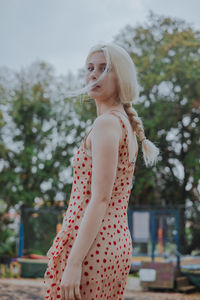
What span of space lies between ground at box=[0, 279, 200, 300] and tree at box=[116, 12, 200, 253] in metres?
4.08

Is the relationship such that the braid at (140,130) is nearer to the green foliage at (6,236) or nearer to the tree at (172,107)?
the tree at (172,107)

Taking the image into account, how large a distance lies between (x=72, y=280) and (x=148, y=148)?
52cm

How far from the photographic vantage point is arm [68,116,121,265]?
121cm

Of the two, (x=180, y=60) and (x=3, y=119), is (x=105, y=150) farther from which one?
(x=3, y=119)

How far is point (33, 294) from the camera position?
838 centimetres

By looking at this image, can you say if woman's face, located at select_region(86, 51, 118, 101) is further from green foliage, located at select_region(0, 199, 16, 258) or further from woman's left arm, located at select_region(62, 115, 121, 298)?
green foliage, located at select_region(0, 199, 16, 258)

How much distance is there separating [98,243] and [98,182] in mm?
167

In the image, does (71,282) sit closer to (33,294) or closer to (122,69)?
(122,69)

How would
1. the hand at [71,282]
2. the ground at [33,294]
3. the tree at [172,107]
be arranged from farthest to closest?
1. the tree at [172,107]
2. the ground at [33,294]
3. the hand at [71,282]

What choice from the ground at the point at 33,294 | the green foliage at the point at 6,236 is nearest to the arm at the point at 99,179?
the ground at the point at 33,294

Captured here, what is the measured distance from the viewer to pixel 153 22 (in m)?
14.5

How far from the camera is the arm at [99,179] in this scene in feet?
3.97

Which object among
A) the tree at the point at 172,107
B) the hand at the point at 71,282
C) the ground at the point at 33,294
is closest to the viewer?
the hand at the point at 71,282

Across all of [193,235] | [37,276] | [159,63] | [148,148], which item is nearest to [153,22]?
[159,63]
